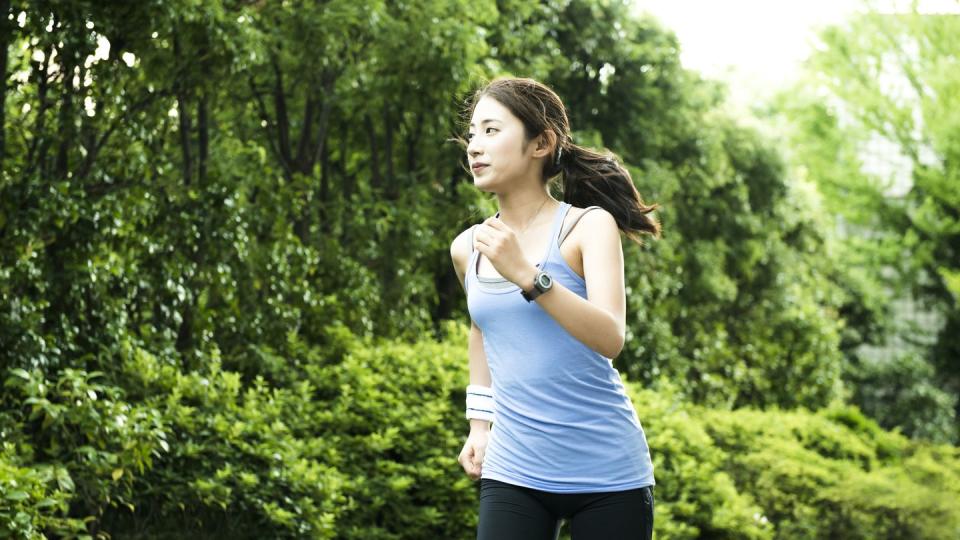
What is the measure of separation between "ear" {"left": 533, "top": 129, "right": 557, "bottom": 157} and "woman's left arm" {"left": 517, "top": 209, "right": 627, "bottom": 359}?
259mm

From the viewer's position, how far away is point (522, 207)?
317cm

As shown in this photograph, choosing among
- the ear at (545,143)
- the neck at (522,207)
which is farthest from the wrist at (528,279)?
the ear at (545,143)

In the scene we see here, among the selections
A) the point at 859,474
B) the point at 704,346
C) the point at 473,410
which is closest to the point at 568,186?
the point at 473,410

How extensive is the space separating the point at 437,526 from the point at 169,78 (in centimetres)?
287

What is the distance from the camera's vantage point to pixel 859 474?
1009 cm

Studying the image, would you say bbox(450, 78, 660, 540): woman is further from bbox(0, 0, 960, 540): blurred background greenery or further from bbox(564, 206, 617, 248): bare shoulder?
bbox(0, 0, 960, 540): blurred background greenery

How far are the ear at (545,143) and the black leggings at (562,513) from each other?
809mm

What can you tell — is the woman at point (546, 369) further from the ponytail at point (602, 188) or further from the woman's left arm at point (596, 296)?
the ponytail at point (602, 188)

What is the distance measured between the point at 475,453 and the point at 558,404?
381 mm

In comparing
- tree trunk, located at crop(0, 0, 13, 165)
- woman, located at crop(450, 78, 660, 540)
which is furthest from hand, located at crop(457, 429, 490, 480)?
tree trunk, located at crop(0, 0, 13, 165)

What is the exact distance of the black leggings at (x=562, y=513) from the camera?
2945 millimetres

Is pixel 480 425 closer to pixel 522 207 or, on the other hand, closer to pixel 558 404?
pixel 558 404

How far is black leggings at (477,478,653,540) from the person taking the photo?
2.95 m

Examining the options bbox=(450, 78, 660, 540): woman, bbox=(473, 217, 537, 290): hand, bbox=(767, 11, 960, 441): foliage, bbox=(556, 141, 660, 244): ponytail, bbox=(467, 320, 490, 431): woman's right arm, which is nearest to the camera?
bbox=(473, 217, 537, 290): hand
